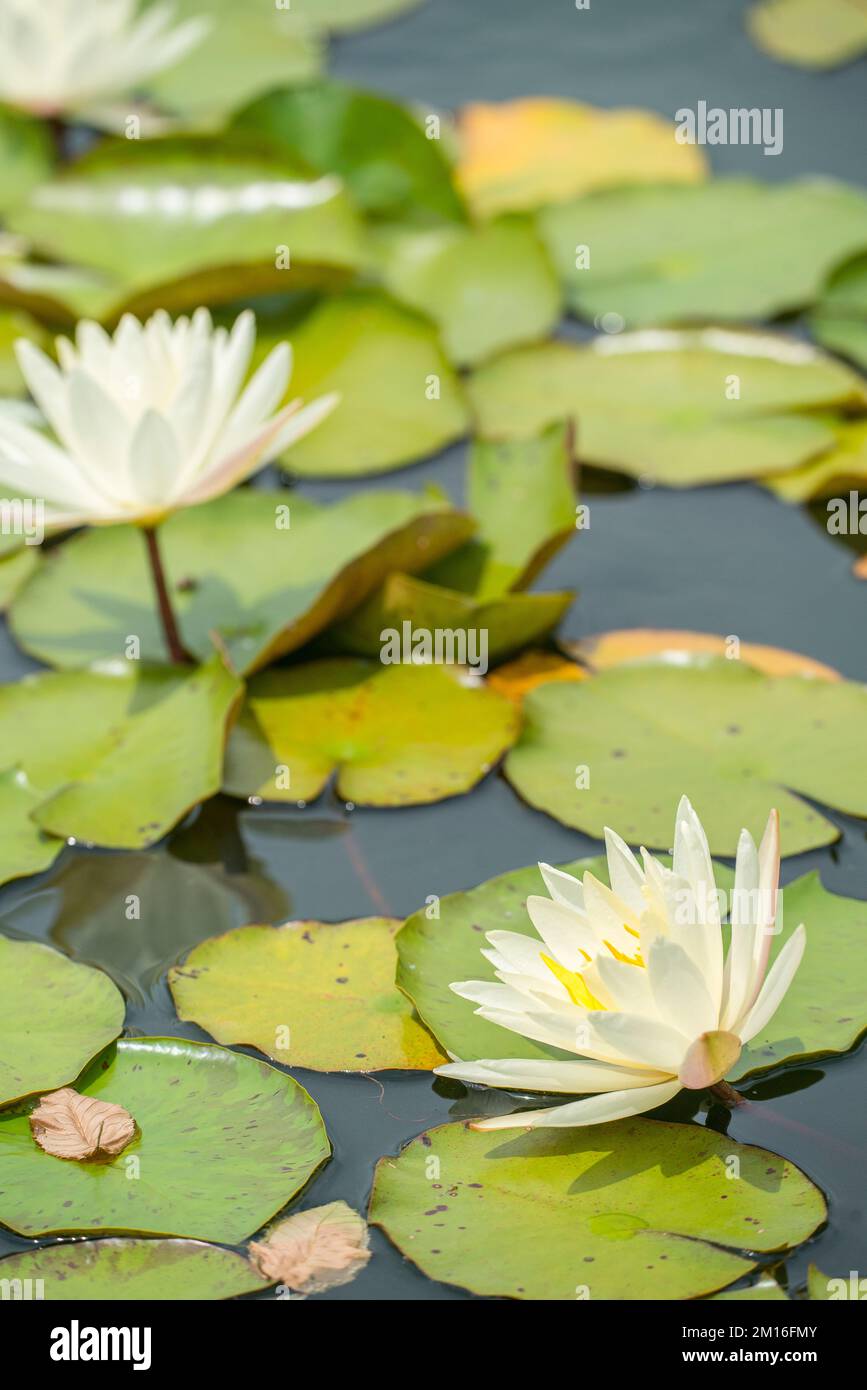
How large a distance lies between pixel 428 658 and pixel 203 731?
49 cm

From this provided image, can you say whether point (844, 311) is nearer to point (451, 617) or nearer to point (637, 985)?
point (451, 617)

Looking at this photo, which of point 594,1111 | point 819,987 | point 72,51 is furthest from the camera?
point 72,51

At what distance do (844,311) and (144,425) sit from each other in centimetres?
212

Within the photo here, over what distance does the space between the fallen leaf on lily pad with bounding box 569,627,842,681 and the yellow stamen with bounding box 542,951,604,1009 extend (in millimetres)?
1020

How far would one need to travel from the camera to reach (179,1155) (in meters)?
2.06

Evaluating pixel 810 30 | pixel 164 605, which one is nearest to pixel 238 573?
pixel 164 605

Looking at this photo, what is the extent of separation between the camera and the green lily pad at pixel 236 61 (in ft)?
16.4

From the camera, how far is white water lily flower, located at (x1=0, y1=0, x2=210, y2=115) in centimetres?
423

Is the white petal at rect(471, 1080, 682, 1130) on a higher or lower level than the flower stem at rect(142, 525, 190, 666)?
lower

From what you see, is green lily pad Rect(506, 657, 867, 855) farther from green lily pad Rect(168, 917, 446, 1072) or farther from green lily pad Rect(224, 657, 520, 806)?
green lily pad Rect(168, 917, 446, 1072)

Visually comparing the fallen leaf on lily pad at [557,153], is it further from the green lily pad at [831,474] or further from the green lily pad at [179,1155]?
the green lily pad at [179,1155]

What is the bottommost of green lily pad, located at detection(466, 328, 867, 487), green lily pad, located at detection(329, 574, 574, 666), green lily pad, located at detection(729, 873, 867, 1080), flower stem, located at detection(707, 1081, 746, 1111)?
flower stem, located at detection(707, 1081, 746, 1111)

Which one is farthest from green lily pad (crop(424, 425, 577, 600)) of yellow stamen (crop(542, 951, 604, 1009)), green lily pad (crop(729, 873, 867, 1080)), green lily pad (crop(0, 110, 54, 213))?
green lily pad (crop(0, 110, 54, 213))

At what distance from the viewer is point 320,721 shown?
2.88 metres
